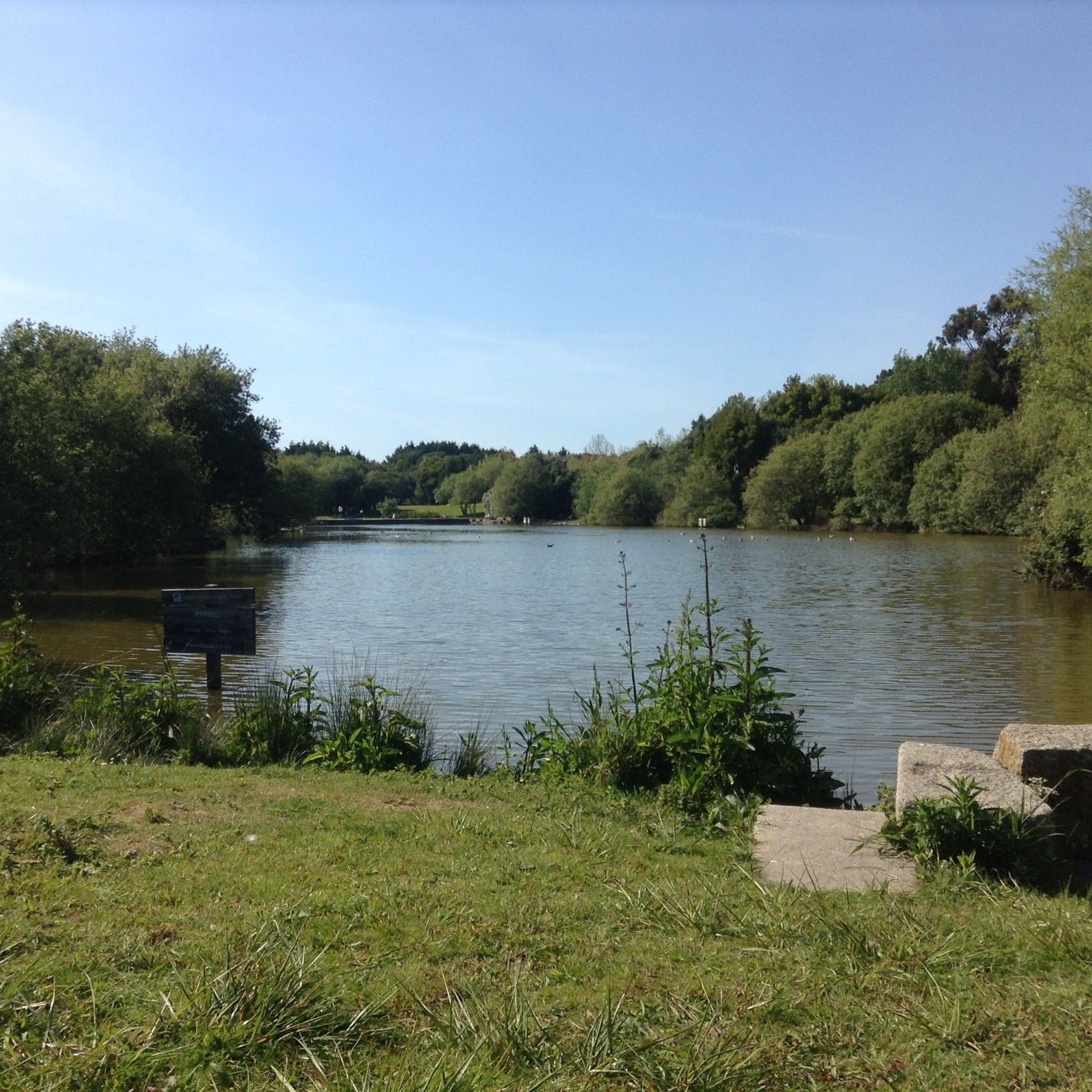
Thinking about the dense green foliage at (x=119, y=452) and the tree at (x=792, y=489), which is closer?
the dense green foliage at (x=119, y=452)

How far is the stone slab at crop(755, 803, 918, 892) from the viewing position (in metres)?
5.03

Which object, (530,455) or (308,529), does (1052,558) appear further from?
(530,455)

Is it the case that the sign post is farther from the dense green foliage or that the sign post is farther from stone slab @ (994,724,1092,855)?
the dense green foliage

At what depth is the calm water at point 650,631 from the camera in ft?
45.9

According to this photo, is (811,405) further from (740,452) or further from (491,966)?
(491,966)

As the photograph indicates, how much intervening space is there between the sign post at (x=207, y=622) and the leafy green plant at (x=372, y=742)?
2762mm

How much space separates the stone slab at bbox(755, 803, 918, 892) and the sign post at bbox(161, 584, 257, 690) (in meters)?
7.13

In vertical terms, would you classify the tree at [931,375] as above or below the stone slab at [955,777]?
above

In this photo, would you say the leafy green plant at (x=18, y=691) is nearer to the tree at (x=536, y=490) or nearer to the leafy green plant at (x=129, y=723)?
the leafy green plant at (x=129, y=723)

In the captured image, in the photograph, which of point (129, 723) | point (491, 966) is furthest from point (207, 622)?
point (491, 966)

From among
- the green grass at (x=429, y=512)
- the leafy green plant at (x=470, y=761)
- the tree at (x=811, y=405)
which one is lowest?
the leafy green plant at (x=470, y=761)

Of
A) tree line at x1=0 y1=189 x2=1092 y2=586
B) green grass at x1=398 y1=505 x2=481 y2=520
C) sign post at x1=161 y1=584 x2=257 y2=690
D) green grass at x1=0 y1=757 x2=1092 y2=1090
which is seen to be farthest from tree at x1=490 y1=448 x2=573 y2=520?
green grass at x1=0 y1=757 x2=1092 y2=1090

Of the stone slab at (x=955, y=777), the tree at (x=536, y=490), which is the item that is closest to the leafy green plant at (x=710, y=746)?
the stone slab at (x=955, y=777)

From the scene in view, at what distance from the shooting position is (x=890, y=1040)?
3.30m
